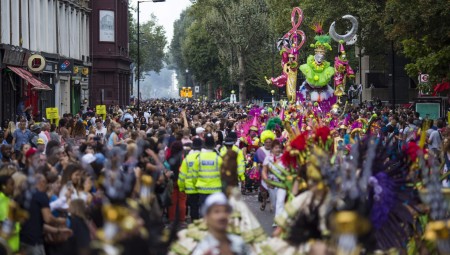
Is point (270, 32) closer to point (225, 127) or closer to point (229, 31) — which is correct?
point (229, 31)

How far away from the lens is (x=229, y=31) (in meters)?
86.2

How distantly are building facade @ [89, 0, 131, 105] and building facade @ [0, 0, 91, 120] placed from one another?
2.95 metres

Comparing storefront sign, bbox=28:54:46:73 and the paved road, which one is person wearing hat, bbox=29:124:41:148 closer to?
the paved road

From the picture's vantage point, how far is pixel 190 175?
56.8ft

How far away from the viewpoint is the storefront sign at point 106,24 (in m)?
70.9

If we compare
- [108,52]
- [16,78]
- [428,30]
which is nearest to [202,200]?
[428,30]

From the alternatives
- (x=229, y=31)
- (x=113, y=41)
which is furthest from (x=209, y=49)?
(x=113, y=41)

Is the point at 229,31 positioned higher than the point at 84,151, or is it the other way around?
the point at 229,31

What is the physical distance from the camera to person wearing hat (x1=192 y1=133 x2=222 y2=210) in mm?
16953

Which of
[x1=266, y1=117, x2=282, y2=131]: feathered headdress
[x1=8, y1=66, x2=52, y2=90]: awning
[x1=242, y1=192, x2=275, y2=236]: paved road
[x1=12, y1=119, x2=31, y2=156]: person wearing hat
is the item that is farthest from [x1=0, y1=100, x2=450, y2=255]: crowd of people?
[x1=8, y1=66, x2=52, y2=90]: awning

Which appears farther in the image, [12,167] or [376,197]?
[12,167]

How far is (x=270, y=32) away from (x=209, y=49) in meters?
18.1

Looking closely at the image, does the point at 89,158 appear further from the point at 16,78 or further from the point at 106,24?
the point at 106,24

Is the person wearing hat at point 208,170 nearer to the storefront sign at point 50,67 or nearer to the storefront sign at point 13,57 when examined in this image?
the storefront sign at point 13,57
